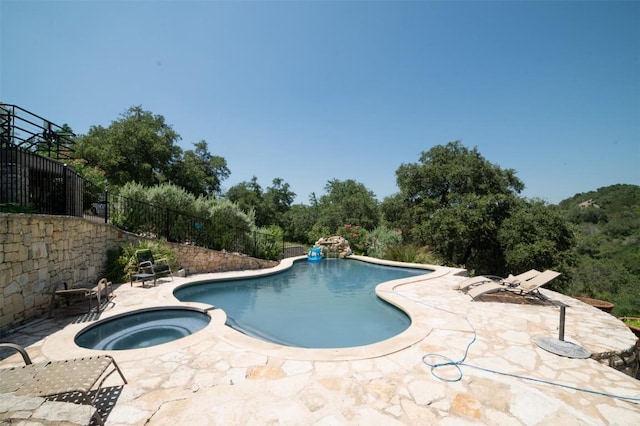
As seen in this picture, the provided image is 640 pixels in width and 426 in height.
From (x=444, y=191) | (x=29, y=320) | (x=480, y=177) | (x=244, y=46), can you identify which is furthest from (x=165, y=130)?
(x=480, y=177)

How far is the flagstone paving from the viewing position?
2.32 metres

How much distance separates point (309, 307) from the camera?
711cm

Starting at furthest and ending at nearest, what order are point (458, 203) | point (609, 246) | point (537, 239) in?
point (609, 246), point (458, 203), point (537, 239)

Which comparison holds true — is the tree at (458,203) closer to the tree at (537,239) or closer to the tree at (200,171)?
the tree at (537,239)

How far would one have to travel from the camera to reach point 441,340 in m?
3.98

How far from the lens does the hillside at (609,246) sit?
22578 millimetres

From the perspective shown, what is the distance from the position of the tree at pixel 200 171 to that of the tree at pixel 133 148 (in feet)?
2.71

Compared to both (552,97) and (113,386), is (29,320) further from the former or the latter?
(552,97)

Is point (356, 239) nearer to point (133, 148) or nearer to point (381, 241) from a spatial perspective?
point (381, 241)

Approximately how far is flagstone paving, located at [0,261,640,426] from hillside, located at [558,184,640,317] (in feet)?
38.1

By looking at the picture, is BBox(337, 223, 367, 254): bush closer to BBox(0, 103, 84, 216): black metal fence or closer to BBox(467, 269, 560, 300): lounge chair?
BBox(467, 269, 560, 300): lounge chair

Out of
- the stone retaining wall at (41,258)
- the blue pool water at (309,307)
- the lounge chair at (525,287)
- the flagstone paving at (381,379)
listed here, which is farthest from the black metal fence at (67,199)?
the lounge chair at (525,287)

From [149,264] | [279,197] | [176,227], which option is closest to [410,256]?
[176,227]

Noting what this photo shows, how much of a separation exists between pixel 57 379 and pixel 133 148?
701 inches
